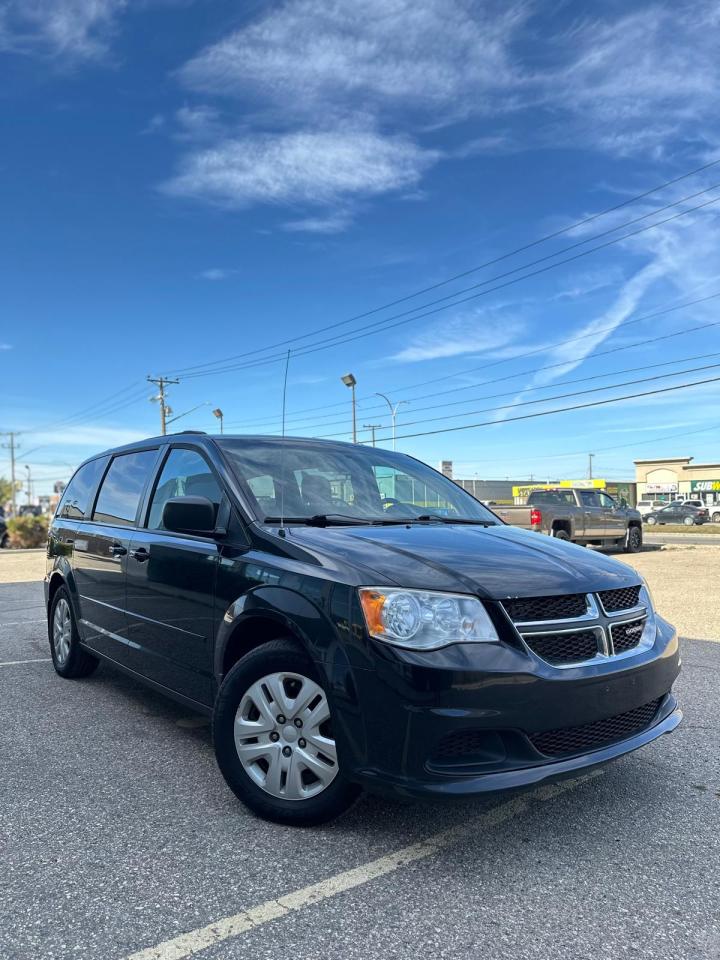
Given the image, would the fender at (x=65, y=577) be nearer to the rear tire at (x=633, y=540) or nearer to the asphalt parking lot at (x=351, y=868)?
the asphalt parking lot at (x=351, y=868)

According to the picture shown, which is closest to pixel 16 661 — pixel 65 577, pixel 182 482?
pixel 65 577

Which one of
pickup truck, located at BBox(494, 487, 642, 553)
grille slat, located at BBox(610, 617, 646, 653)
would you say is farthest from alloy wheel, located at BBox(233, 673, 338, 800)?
pickup truck, located at BBox(494, 487, 642, 553)

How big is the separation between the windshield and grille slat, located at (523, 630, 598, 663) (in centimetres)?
122

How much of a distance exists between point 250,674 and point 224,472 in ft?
3.69

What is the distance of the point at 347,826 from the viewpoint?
2.98m

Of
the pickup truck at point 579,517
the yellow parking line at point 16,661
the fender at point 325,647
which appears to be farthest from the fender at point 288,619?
the pickup truck at point 579,517

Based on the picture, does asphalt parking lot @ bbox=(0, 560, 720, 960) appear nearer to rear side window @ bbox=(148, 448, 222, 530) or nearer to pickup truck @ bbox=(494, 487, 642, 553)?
rear side window @ bbox=(148, 448, 222, 530)

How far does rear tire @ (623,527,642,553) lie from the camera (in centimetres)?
2111

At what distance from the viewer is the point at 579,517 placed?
19672 millimetres

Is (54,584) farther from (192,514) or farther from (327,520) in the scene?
(327,520)

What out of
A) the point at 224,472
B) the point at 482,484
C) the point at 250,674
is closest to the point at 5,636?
the point at 224,472

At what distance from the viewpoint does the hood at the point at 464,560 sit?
2807 mm

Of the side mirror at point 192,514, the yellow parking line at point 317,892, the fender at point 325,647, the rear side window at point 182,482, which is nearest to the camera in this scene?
the yellow parking line at point 317,892

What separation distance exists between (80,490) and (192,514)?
2.79 meters
